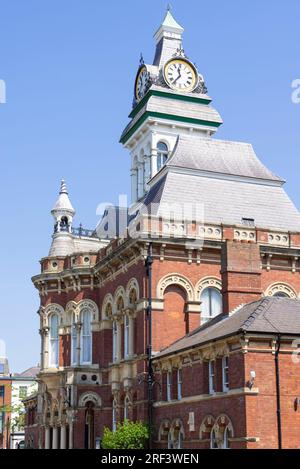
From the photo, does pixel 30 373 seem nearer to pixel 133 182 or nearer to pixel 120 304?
pixel 133 182

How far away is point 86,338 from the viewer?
46.1m

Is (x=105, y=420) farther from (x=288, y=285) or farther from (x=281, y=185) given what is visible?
(x=281, y=185)

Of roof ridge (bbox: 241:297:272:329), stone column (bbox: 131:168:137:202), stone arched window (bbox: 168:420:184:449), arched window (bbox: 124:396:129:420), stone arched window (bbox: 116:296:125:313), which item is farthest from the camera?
stone column (bbox: 131:168:137:202)

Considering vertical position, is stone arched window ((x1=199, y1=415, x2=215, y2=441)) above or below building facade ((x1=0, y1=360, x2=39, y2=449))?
below

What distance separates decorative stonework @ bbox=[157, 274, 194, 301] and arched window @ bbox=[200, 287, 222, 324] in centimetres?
88

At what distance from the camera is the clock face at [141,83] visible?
209ft

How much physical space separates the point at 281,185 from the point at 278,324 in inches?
773

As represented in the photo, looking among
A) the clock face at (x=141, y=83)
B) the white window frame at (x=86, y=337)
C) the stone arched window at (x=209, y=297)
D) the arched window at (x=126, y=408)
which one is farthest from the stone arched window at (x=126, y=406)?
the clock face at (x=141, y=83)

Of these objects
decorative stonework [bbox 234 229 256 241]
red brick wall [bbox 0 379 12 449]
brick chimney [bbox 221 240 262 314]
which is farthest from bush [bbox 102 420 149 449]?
red brick wall [bbox 0 379 12 449]

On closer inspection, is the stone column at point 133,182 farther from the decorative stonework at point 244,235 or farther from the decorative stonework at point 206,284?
the decorative stonework at point 206,284

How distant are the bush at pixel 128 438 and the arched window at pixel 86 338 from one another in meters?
10.1

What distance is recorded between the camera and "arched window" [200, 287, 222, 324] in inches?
1570

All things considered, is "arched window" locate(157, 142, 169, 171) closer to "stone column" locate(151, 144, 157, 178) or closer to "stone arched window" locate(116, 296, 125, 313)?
"stone column" locate(151, 144, 157, 178)
